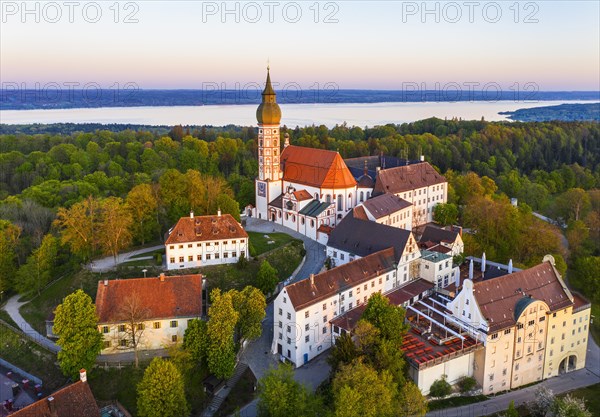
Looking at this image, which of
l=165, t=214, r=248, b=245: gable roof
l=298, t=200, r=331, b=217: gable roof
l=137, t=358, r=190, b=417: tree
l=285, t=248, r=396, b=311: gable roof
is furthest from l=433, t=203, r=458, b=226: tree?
l=137, t=358, r=190, b=417: tree

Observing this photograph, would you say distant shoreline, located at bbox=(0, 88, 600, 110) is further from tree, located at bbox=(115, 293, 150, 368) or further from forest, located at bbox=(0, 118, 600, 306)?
tree, located at bbox=(115, 293, 150, 368)

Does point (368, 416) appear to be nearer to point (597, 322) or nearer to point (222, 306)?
point (222, 306)

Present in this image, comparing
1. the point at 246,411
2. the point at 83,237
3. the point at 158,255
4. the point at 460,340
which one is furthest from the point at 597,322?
the point at 83,237

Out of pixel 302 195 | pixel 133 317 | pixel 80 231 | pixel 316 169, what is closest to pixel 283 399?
pixel 133 317

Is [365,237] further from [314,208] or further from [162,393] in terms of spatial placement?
[162,393]

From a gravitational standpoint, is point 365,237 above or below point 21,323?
above

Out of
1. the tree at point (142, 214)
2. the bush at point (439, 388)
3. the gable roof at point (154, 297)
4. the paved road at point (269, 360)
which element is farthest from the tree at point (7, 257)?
the bush at point (439, 388)

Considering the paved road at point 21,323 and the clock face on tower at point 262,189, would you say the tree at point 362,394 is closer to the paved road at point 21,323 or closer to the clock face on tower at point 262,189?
the paved road at point 21,323
